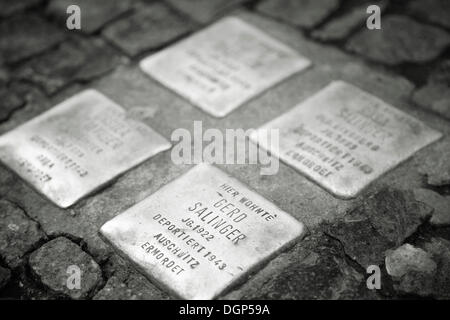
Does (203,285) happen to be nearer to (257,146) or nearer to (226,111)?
(257,146)

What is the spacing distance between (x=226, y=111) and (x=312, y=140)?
534 mm

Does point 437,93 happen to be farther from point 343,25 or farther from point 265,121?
point 265,121

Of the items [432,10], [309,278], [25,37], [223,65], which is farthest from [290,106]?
[25,37]

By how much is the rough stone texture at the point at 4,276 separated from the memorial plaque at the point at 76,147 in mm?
394

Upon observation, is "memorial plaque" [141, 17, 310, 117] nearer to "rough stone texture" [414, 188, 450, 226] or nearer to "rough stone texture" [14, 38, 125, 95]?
"rough stone texture" [14, 38, 125, 95]

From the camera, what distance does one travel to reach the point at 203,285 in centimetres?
212

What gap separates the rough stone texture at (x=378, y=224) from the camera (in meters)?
2.26

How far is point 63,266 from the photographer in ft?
7.45

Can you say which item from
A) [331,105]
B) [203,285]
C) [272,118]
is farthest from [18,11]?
[203,285]

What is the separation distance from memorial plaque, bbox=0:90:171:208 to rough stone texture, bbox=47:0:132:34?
83 cm

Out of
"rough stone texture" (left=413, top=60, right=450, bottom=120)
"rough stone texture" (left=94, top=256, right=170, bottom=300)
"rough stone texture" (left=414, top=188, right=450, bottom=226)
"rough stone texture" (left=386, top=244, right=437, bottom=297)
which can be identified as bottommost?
"rough stone texture" (left=94, top=256, right=170, bottom=300)

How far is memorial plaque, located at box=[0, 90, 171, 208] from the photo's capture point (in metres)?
2.58

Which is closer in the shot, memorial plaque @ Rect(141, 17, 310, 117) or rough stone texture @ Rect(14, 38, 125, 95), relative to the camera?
memorial plaque @ Rect(141, 17, 310, 117)

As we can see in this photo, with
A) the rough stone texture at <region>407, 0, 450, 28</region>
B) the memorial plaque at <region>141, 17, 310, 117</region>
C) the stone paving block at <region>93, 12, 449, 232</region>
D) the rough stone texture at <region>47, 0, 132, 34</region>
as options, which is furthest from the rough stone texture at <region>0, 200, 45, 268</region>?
the rough stone texture at <region>407, 0, 450, 28</region>
